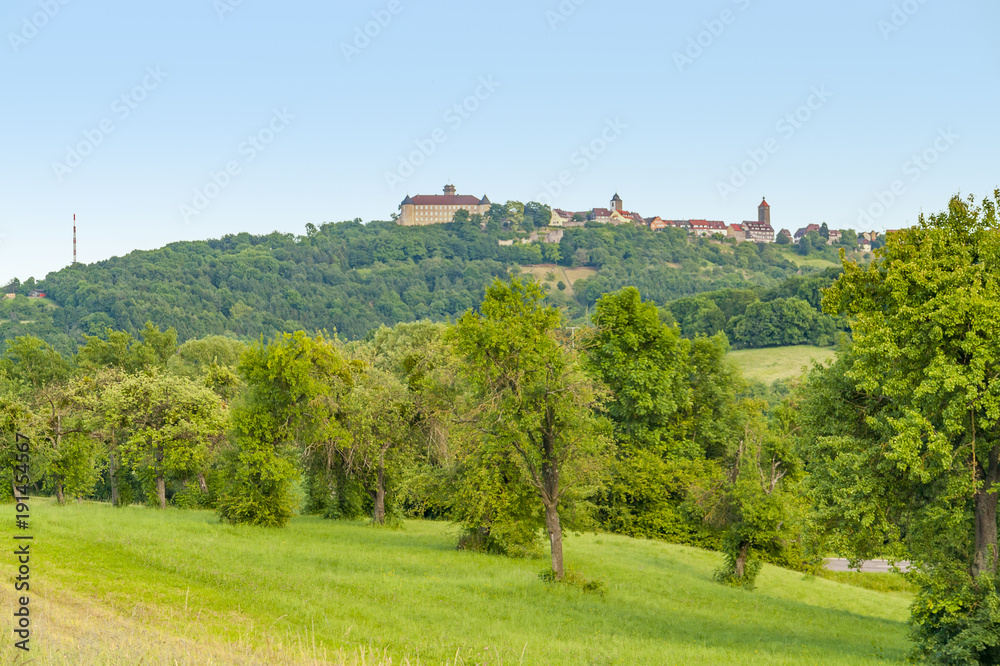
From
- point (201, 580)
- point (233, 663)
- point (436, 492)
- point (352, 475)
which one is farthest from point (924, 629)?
point (352, 475)

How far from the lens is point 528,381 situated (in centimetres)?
2825

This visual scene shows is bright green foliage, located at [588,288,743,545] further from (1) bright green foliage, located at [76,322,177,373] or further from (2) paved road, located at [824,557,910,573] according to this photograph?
(1) bright green foliage, located at [76,322,177,373]

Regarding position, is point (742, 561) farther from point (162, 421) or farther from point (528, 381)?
point (162, 421)

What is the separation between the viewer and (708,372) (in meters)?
58.0

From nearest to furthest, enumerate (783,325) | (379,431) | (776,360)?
1. (379,431)
2. (776,360)
3. (783,325)

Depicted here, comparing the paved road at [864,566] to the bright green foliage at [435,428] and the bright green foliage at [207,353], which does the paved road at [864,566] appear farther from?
the bright green foliage at [207,353]

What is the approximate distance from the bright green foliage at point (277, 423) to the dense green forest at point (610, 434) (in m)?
0.12

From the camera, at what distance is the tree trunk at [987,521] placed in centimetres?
1952

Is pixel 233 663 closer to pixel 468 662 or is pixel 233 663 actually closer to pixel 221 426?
pixel 468 662

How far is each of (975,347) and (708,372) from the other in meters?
39.8

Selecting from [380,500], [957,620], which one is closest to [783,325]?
[380,500]

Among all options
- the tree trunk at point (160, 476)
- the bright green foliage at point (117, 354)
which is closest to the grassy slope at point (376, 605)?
the tree trunk at point (160, 476)

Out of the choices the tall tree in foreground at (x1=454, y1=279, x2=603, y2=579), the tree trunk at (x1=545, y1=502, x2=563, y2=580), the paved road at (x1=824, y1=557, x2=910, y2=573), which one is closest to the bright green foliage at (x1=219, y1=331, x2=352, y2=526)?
the tall tree in foreground at (x1=454, y1=279, x2=603, y2=579)

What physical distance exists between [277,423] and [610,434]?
16.6m
